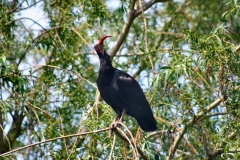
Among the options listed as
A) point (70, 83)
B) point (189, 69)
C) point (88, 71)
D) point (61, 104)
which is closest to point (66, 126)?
point (61, 104)

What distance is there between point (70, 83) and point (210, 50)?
6.16 feet

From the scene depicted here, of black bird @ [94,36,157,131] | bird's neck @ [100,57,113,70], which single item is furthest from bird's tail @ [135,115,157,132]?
bird's neck @ [100,57,113,70]

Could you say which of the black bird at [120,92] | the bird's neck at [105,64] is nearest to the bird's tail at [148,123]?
the black bird at [120,92]

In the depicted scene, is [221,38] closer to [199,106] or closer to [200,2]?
[199,106]

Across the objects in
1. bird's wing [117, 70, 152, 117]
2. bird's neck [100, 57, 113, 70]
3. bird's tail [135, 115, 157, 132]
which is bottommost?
bird's tail [135, 115, 157, 132]

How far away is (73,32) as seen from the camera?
677 cm

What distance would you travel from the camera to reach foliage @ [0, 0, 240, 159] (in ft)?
16.6

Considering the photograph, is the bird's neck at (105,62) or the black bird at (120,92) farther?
the bird's neck at (105,62)

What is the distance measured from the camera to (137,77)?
319 inches

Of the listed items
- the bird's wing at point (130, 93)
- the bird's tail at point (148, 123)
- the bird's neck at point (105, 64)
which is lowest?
the bird's tail at point (148, 123)

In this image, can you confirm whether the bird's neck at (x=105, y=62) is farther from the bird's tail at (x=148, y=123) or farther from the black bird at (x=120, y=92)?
the bird's tail at (x=148, y=123)

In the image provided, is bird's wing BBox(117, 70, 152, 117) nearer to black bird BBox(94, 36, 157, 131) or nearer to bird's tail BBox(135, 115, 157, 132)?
black bird BBox(94, 36, 157, 131)

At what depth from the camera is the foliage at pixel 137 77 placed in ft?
16.6

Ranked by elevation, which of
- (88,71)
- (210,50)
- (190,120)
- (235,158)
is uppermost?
(88,71)
